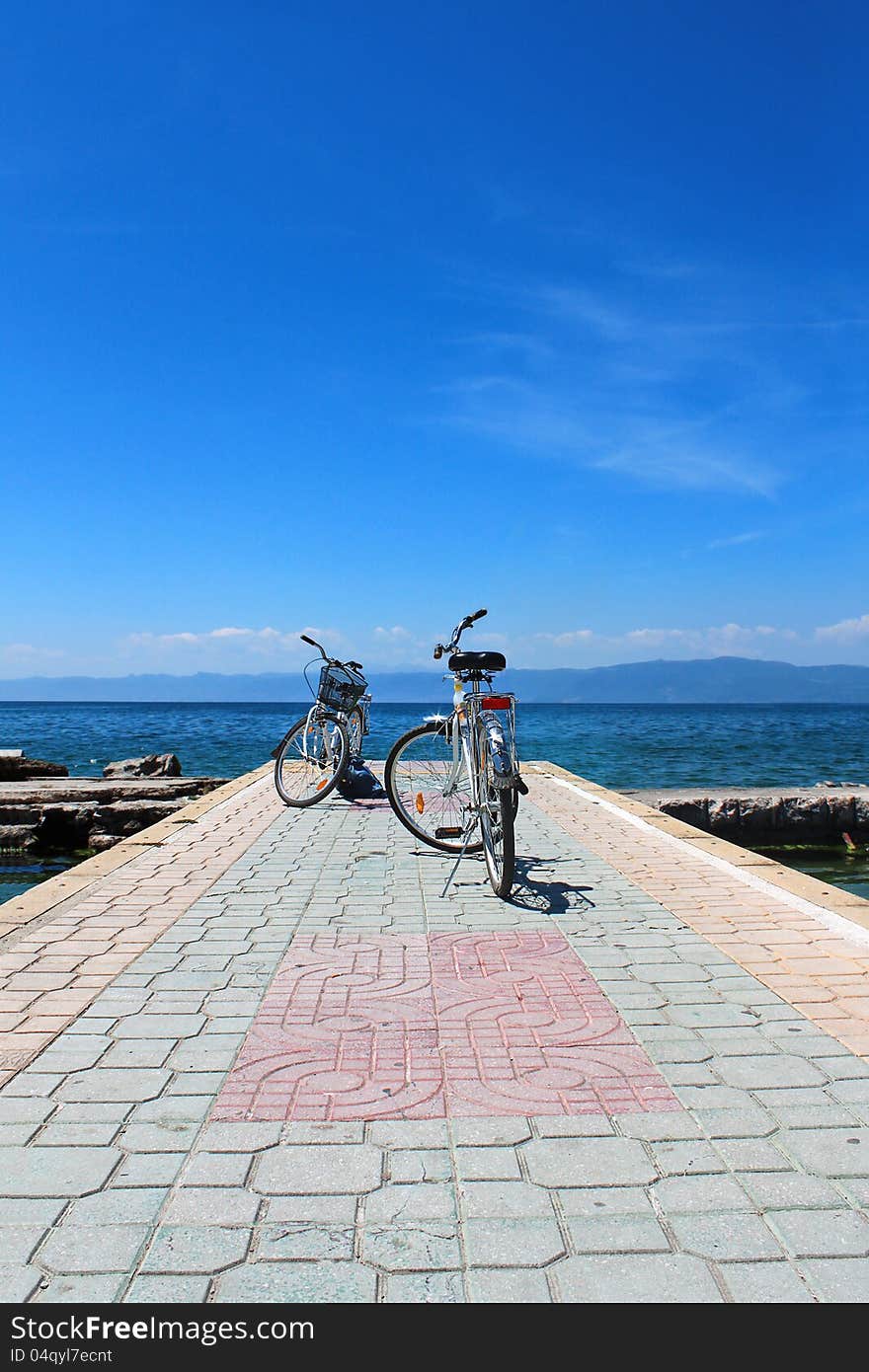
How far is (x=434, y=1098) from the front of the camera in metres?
3.19

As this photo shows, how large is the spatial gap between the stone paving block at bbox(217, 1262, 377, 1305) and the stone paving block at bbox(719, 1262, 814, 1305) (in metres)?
0.79

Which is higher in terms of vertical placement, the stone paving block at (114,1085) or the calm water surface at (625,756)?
the stone paving block at (114,1085)

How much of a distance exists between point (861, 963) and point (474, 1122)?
7.99ft

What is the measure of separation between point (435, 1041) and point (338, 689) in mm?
7348

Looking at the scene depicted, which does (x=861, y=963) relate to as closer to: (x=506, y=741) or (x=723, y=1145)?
(x=723, y=1145)

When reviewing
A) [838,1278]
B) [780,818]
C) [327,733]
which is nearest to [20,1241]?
[838,1278]

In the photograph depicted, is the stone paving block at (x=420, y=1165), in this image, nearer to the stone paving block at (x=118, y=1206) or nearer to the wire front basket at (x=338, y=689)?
the stone paving block at (x=118, y=1206)

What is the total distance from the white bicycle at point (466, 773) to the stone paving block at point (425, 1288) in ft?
12.1

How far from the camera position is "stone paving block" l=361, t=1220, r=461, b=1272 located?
2.27 meters

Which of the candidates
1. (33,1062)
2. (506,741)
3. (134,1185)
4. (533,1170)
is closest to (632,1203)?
(533,1170)

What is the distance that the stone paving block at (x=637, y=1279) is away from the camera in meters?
2.14

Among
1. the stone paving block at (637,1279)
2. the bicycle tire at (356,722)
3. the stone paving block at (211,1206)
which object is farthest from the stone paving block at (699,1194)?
the bicycle tire at (356,722)

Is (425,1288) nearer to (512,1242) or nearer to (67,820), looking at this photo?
(512,1242)
